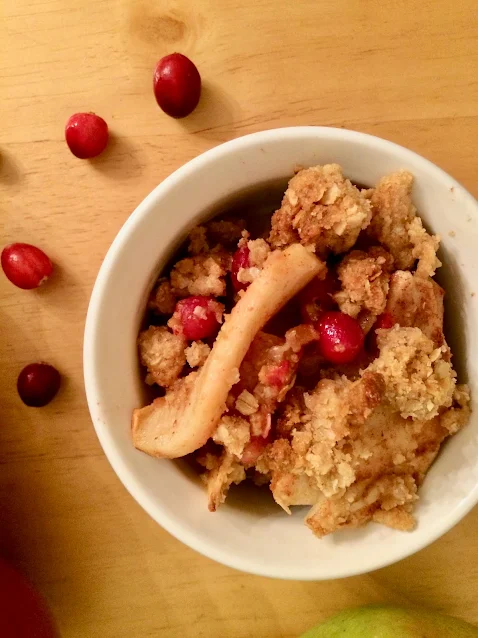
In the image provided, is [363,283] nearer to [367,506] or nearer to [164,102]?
[367,506]

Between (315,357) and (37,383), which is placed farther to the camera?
(37,383)

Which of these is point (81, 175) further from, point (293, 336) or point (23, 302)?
point (293, 336)

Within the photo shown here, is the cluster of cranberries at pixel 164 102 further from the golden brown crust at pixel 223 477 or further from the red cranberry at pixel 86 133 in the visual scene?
the golden brown crust at pixel 223 477

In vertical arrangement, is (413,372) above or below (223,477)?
above

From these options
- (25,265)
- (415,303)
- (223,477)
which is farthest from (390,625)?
(25,265)

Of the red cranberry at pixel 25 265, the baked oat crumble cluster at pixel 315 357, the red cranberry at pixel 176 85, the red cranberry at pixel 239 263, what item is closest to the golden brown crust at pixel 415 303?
the baked oat crumble cluster at pixel 315 357

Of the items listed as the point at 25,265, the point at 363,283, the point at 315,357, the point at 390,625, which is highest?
the point at 363,283

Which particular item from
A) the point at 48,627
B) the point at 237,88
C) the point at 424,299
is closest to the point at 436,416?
the point at 424,299
